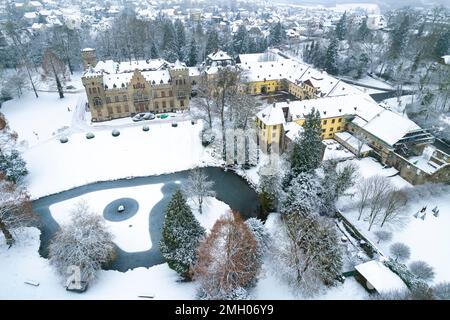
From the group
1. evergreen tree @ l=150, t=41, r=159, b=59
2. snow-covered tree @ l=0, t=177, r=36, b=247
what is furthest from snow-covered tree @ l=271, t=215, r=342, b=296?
evergreen tree @ l=150, t=41, r=159, b=59

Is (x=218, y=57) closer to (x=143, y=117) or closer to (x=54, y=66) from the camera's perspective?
(x=143, y=117)

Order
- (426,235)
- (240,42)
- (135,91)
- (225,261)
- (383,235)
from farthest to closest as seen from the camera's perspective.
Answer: (240,42), (135,91), (426,235), (383,235), (225,261)

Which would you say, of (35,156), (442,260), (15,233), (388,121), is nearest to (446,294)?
(442,260)

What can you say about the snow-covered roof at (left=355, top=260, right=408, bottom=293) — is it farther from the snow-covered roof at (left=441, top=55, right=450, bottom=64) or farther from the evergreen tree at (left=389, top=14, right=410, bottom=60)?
the evergreen tree at (left=389, top=14, right=410, bottom=60)

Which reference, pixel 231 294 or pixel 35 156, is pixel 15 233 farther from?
pixel 231 294

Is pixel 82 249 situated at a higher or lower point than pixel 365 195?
higher

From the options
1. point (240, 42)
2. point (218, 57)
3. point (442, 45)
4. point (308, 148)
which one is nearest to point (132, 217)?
point (308, 148)
